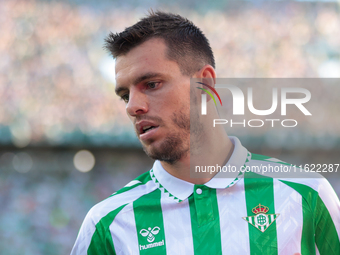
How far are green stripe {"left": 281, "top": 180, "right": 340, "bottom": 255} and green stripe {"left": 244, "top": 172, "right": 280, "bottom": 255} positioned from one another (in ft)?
0.42

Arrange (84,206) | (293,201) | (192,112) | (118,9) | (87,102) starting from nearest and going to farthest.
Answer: (293,201), (192,112), (84,206), (87,102), (118,9)

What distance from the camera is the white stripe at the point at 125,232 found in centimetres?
136

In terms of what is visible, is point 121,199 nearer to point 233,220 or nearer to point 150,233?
point 150,233

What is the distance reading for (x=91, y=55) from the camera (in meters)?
5.58

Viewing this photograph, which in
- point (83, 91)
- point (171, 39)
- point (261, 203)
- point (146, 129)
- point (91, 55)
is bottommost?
point (261, 203)

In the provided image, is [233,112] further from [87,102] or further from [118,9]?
[118,9]

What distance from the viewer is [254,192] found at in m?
1.42

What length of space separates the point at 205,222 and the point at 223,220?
0.26 ft

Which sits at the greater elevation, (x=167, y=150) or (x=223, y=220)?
(x=167, y=150)

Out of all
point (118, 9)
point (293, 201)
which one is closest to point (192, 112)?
point (293, 201)

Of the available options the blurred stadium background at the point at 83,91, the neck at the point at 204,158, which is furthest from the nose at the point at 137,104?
the blurred stadium background at the point at 83,91

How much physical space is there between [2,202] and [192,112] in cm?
463

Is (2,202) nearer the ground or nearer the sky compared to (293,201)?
nearer the sky

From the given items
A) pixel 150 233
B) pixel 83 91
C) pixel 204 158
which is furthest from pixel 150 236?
pixel 83 91
